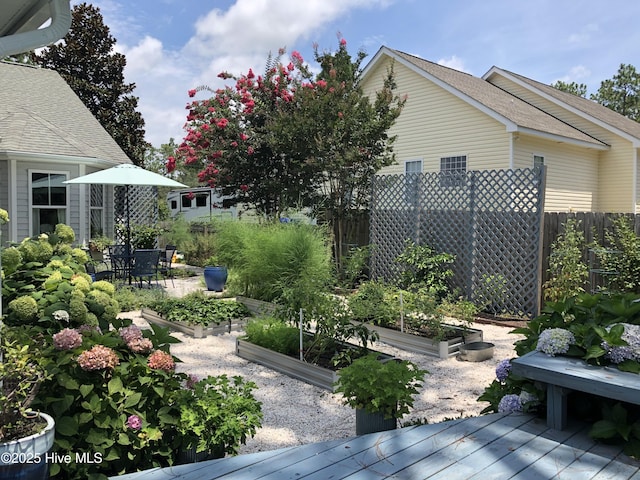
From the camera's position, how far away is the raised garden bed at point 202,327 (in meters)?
6.12

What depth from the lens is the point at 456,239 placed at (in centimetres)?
802

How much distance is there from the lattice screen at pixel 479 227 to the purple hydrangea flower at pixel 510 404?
4452 mm

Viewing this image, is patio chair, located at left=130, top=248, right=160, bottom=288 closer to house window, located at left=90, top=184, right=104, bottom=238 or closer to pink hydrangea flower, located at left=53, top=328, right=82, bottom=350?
house window, located at left=90, top=184, right=104, bottom=238

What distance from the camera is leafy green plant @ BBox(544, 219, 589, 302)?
694 cm

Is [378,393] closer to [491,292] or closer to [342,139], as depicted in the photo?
[491,292]

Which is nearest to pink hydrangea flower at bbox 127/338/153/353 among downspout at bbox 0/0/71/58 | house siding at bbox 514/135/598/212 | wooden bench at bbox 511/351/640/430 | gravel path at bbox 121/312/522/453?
gravel path at bbox 121/312/522/453

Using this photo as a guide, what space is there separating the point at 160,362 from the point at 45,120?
11807mm

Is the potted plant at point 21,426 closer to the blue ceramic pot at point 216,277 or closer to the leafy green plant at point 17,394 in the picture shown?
the leafy green plant at point 17,394

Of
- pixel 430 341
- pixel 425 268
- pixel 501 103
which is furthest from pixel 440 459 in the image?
pixel 501 103

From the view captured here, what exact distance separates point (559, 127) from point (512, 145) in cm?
274

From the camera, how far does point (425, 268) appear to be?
7.95 metres

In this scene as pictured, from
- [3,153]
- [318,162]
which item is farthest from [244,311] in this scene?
[3,153]

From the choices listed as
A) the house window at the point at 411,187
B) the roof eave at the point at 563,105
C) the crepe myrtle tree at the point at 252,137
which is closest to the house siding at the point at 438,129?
the crepe myrtle tree at the point at 252,137

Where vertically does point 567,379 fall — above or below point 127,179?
below
